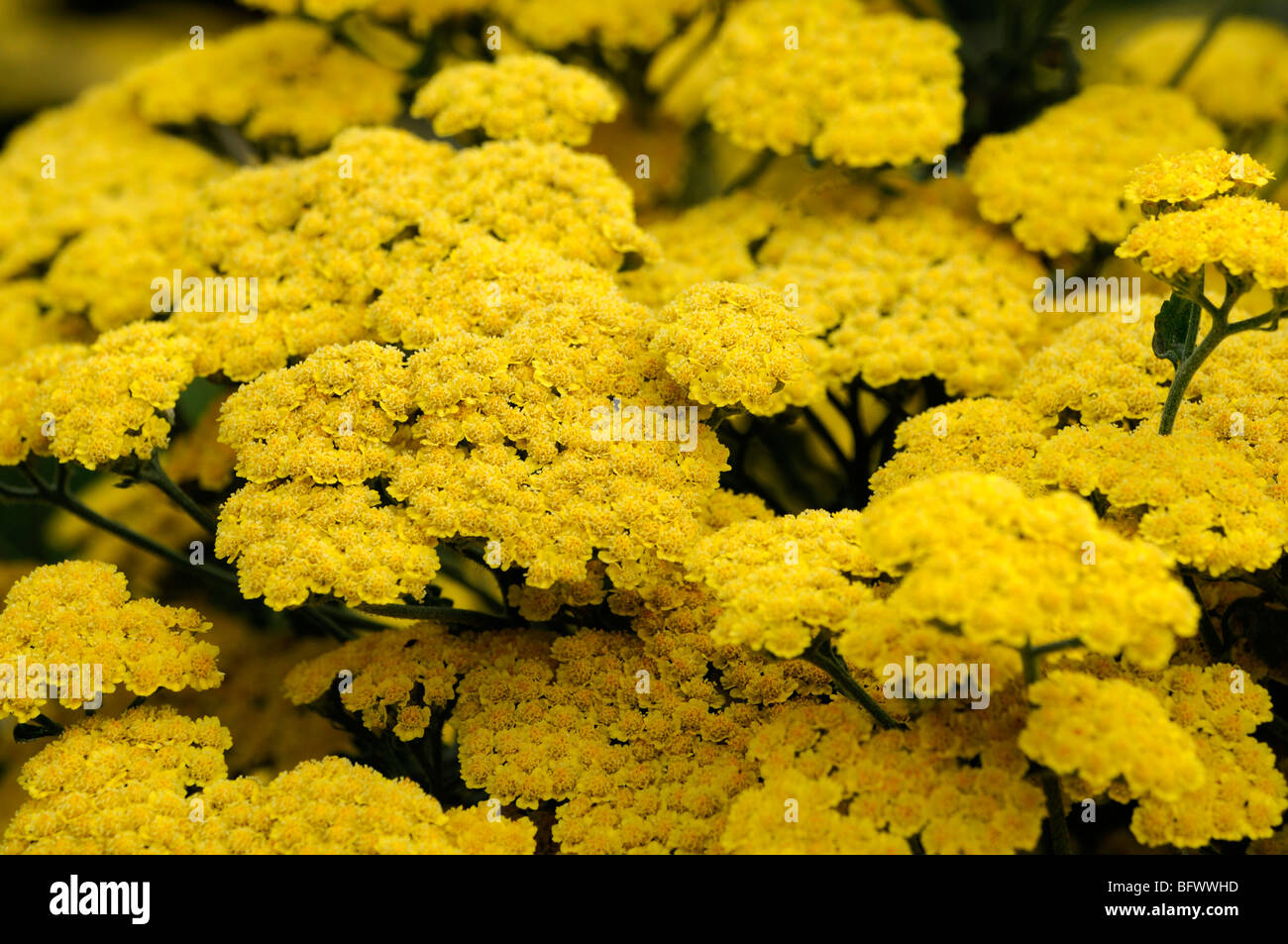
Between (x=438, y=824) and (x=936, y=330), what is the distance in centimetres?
107

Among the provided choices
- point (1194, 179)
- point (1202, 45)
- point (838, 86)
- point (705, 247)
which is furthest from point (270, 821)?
point (1202, 45)

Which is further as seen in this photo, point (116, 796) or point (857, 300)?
point (857, 300)

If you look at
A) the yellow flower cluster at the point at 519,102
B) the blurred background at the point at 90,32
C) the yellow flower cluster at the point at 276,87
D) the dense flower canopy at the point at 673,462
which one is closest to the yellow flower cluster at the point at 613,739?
the dense flower canopy at the point at 673,462

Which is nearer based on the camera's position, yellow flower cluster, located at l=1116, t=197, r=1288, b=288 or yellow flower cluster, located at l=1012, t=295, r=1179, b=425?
yellow flower cluster, located at l=1116, t=197, r=1288, b=288

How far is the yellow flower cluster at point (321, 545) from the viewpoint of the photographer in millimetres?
1444

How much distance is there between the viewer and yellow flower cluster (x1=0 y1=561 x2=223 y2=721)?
1557 mm

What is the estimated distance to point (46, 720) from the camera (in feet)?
5.24

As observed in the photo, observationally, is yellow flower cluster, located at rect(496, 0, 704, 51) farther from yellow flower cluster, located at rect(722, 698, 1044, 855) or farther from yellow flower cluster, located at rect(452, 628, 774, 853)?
yellow flower cluster, located at rect(722, 698, 1044, 855)

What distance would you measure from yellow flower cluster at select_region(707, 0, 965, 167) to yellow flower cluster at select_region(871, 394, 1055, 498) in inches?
22.3

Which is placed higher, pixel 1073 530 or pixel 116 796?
pixel 1073 530

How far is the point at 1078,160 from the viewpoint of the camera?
7.05ft

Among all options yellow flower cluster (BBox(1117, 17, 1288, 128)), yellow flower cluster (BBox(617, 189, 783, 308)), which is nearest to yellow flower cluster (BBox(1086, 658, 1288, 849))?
yellow flower cluster (BBox(617, 189, 783, 308))
